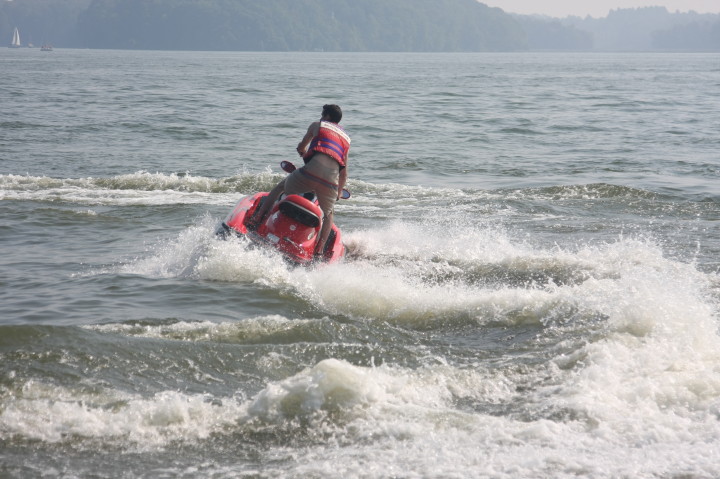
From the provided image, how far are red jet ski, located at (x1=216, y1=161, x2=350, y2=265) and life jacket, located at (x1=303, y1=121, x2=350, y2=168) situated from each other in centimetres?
33

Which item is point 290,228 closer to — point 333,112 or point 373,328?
point 333,112

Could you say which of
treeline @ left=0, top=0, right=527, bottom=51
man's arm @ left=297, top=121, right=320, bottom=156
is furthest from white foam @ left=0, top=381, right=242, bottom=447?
treeline @ left=0, top=0, right=527, bottom=51

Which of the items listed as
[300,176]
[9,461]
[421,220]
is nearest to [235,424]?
[9,461]

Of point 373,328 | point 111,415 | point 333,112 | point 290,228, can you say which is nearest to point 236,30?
point 333,112

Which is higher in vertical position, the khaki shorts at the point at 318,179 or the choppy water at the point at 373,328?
the khaki shorts at the point at 318,179

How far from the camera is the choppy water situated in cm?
462

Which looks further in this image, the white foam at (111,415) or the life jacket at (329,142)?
the life jacket at (329,142)

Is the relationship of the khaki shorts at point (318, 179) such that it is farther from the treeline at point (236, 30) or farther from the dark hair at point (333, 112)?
the treeline at point (236, 30)

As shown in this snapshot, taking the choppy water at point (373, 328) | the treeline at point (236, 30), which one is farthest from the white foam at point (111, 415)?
the treeline at point (236, 30)

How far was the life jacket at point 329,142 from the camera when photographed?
8.61 metres

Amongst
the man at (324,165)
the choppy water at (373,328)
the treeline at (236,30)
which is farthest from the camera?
the treeline at (236,30)

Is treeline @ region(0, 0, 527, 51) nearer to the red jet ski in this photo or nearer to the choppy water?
the choppy water

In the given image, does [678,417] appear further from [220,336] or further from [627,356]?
[220,336]

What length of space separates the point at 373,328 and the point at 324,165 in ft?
7.87
